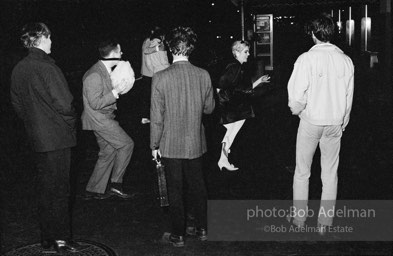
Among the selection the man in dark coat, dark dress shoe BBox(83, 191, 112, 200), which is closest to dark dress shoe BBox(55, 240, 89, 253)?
the man in dark coat

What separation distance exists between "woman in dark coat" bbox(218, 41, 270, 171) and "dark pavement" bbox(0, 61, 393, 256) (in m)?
0.85

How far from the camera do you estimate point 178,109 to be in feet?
16.3

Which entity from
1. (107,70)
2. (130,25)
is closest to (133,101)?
(130,25)

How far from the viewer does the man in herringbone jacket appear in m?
4.93

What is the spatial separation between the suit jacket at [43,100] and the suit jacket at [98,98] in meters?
1.35

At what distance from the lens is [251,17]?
21.4 metres

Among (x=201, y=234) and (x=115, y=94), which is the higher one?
(x=115, y=94)

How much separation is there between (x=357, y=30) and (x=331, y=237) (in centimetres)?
2505

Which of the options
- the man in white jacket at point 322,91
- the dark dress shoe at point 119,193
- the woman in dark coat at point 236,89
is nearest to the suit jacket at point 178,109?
the man in white jacket at point 322,91

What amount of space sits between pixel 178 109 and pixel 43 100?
120cm

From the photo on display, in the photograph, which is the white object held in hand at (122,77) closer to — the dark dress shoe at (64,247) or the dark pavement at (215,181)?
the dark pavement at (215,181)

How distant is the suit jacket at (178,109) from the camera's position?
4922mm

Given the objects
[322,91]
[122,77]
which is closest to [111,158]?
[122,77]

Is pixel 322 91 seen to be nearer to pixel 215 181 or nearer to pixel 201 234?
pixel 201 234
